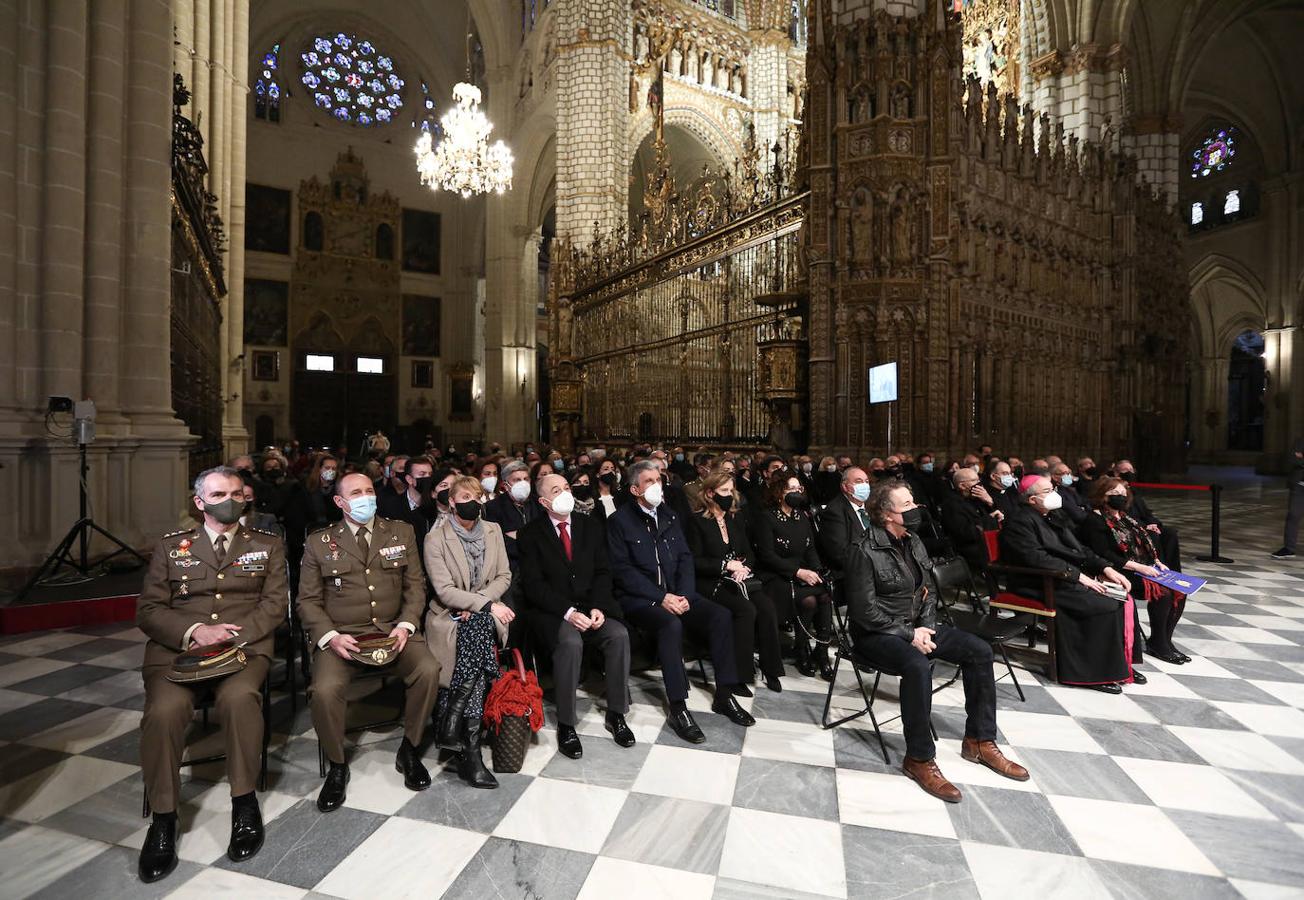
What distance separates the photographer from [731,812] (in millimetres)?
2838

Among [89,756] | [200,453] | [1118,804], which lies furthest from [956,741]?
[200,453]

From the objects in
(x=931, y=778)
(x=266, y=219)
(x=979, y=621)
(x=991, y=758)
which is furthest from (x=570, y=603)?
(x=266, y=219)

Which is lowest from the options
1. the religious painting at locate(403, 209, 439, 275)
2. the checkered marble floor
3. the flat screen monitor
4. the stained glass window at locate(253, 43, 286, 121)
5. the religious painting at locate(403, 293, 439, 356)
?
the checkered marble floor

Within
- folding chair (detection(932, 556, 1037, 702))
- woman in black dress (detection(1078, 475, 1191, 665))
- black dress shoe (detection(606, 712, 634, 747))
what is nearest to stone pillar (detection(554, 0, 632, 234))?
woman in black dress (detection(1078, 475, 1191, 665))

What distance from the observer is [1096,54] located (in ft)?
52.2

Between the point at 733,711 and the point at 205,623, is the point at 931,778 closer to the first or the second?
the point at 733,711

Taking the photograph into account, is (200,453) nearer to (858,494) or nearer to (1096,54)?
(858,494)

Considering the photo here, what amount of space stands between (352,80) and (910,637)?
34.0 m

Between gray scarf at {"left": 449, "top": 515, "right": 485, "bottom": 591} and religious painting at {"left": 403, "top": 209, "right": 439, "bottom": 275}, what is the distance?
29851 mm

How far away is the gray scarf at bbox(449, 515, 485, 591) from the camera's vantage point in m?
3.55

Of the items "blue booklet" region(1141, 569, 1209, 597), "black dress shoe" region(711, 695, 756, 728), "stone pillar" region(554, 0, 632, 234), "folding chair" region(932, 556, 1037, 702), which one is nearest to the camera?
"black dress shoe" region(711, 695, 756, 728)

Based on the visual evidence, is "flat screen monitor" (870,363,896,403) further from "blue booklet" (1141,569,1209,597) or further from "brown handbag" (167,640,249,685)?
"brown handbag" (167,640,249,685)

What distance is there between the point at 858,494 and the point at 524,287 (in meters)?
22.6

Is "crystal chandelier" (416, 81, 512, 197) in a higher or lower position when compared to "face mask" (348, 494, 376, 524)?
higher
